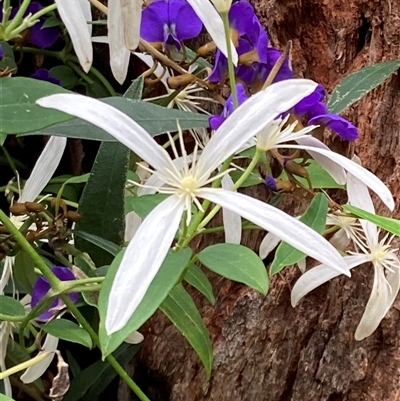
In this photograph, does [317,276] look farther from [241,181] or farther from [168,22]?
[168,22]

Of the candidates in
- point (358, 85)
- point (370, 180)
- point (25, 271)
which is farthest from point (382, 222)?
point (25, 271)

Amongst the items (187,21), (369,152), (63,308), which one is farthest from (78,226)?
(369,152)

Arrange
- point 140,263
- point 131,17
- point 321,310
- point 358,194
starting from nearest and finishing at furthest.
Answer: point 140,263
point 131,17
point 358,194
point 321,310

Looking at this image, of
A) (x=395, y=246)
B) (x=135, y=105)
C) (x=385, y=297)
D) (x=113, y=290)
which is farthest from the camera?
(x=395, y=246)

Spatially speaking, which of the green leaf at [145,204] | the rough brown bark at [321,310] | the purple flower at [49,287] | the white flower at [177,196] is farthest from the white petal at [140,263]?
the rough brown bark at [321,310]

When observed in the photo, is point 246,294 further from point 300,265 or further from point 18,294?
point 18,294

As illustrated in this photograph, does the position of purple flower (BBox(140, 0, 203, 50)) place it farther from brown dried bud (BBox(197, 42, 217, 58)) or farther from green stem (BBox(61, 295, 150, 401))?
green stem (BBox(61, 295, 150, 401))

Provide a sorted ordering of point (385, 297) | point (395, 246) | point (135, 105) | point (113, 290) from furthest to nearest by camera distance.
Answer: point (395, 246)
point (385, 297)
point (135, 105)
point (113, 290)
